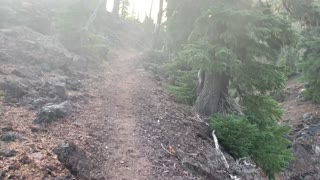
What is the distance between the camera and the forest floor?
7136mm

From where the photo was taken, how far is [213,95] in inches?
476

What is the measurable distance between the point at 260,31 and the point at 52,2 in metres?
17.4

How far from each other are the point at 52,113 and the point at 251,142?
5.83 metres

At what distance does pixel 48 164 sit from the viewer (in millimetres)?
6977

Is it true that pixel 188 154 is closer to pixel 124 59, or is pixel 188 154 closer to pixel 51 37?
pixel 51 37

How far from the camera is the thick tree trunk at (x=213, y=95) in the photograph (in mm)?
12078

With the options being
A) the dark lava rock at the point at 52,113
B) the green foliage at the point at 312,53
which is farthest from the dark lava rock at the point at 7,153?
the green foliage at the point at 312,53

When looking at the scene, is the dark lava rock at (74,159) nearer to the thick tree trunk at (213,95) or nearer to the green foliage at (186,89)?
the thick tree trunk at (213,95)

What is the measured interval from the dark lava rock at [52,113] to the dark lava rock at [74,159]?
5.95 feet

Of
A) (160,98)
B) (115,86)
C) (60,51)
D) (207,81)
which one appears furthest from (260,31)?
(60,51)

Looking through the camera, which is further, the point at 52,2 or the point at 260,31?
the point at 52,2

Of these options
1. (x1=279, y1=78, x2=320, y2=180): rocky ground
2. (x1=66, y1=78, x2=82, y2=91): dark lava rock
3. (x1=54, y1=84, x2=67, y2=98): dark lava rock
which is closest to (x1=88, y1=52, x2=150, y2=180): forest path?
(x1=66, y1=78, x2=82, y2=91): dark lava rock

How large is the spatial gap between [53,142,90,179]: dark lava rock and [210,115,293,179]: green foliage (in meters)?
4.57

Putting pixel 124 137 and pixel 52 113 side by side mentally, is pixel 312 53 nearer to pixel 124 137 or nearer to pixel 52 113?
pixel 124 137
